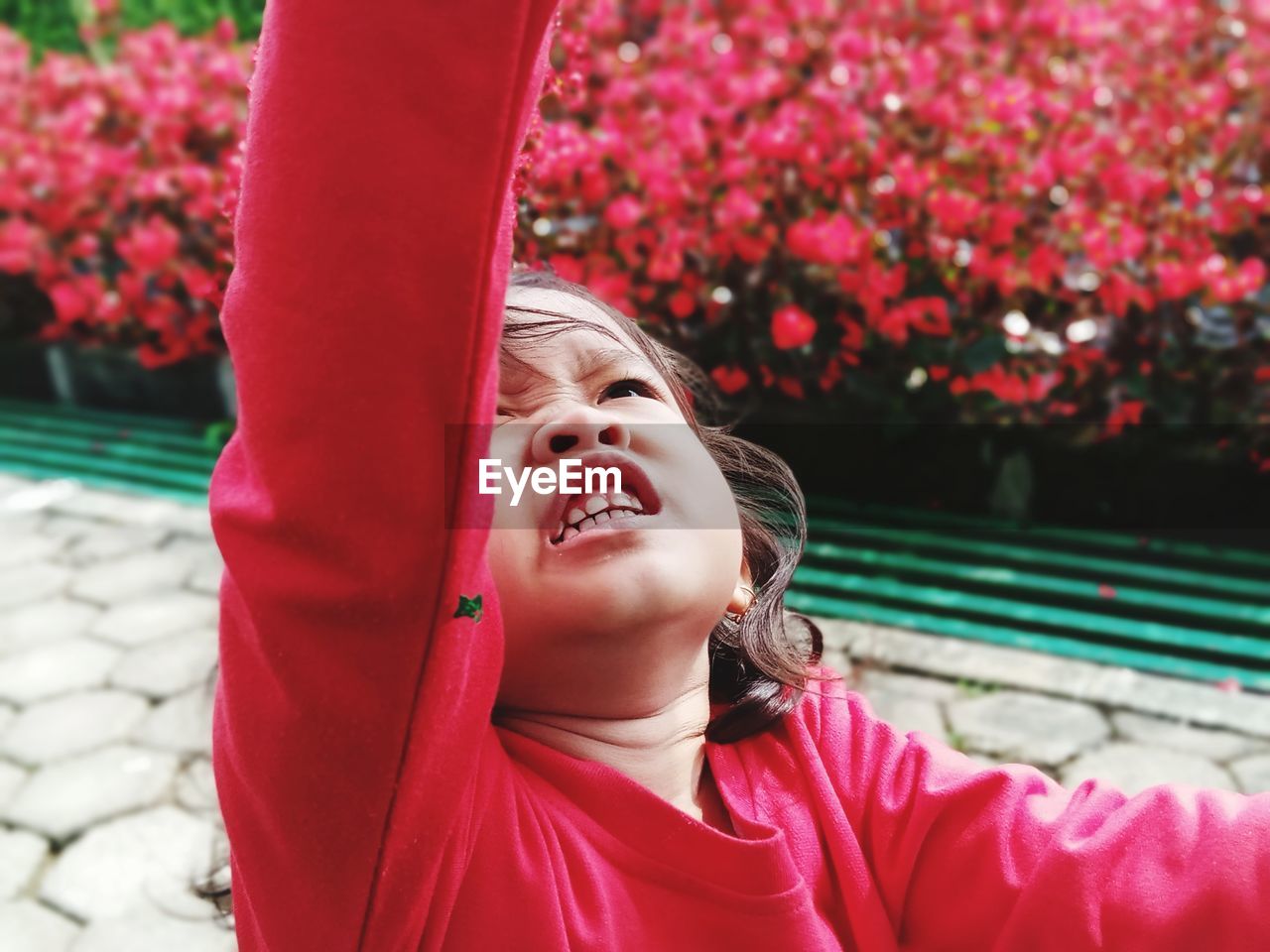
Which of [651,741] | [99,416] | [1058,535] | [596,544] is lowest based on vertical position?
[99,416]

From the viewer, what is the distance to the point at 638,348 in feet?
4.42

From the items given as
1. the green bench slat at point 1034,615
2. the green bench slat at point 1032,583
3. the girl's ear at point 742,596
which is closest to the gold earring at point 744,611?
the girl's ear at point 742,596

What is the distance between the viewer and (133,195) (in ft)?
13.1

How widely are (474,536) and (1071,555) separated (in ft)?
7.82

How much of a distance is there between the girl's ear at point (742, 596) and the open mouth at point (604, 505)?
9.4 inches

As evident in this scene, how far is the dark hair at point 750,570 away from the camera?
1.20 meters

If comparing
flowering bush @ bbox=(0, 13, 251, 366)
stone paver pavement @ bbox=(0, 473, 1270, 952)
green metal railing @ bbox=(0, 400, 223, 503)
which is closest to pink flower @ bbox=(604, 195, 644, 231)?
stone paver pavement @ bbox=(0, 473, 1270, 952)

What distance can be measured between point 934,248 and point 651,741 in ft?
6.80

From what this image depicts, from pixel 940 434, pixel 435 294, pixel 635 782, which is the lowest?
pixel 940 434

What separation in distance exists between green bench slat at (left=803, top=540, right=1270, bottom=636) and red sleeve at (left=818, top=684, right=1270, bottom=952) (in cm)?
155

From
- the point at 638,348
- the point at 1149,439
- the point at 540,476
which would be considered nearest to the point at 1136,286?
the point at 1149,439

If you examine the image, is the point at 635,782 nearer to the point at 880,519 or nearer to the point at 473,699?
the point at 473,699

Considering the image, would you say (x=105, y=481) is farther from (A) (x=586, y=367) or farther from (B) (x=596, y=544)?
(B) (x=596, y=544)

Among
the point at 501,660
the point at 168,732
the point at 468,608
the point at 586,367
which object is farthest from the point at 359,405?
the point at 168,732
